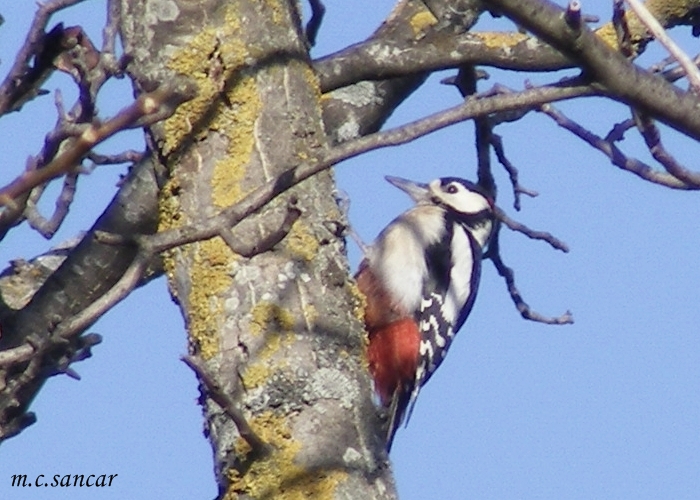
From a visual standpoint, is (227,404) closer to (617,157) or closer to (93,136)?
(617,157)

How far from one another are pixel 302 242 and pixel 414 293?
2.45 metres

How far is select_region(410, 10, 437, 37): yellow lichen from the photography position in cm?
436

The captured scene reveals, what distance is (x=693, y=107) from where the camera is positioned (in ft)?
7.18

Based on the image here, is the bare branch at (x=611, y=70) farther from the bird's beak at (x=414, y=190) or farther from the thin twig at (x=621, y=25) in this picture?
the bird's beak at (x=414, y=190)

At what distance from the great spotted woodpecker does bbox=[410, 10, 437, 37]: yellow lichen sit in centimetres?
118

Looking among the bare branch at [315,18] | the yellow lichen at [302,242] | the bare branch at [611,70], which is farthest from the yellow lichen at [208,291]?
the bare branch at [315,18]

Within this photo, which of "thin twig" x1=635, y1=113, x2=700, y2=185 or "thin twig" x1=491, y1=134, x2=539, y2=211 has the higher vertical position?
"thin twig" x1=491, y1=134, x2=539, y2=211

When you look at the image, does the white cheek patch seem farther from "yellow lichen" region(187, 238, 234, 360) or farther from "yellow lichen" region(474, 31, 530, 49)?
"yellow lichen" region(187, 238, 234, 360)

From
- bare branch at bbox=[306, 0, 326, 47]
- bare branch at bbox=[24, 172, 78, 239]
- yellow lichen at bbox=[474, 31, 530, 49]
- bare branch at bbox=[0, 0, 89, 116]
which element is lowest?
bare branch at bbox=[0, 0, 89, 116]

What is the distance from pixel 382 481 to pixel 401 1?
2.08m

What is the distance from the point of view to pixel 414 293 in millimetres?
5527

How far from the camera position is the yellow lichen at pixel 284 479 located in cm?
282

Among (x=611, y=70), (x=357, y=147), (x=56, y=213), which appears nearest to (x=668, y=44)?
(x=611, y=70)

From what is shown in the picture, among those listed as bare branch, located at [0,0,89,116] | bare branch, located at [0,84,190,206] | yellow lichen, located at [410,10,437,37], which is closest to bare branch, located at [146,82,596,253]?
bare branch, located at [0,0,89,116]
